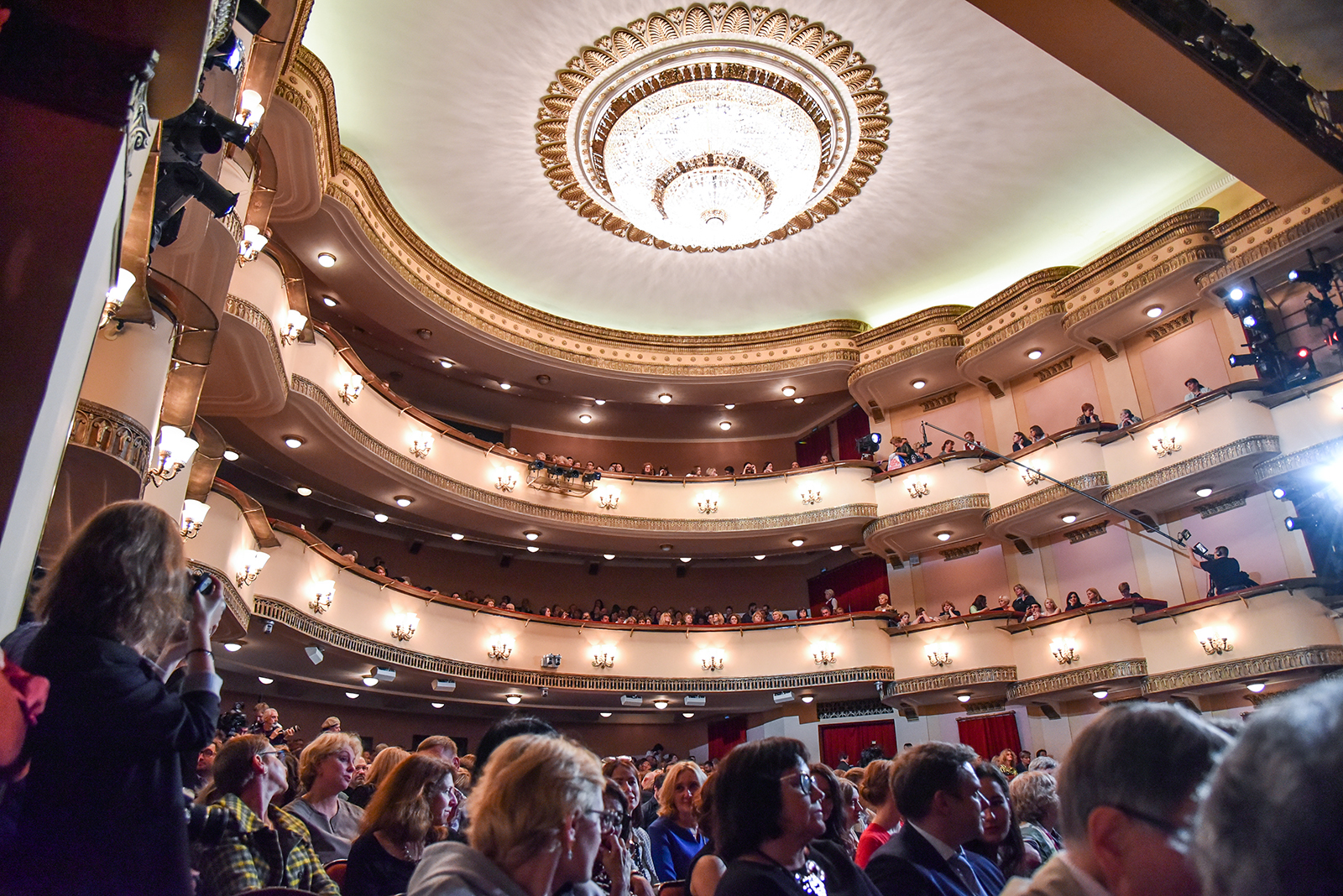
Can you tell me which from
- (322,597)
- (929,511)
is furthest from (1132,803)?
(929,511)

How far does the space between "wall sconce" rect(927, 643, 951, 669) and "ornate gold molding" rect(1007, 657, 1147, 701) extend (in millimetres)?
1042

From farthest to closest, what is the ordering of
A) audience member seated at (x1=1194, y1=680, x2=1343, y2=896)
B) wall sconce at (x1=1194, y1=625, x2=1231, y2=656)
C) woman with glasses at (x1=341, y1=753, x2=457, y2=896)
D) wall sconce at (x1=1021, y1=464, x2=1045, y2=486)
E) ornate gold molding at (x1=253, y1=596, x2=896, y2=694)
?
1. wall sconce at (x1=1021, y1=464, x2=1045, y2=486)
2. ornate gold molding at (x1=253, y1=596, x2=896, y2=694)
3. wall sconce at (x1=1194, y1=625, x2=1231, y2=656)
4. woman with glasses at (x1=341, y1=753, x2=457, y2=896)
5. audience member seated at (x1=1194, y1=680, x2=1343, y2=896)

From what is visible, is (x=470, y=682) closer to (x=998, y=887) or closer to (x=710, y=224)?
(x=710, y=224)

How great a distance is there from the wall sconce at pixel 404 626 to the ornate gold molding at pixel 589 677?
0.17 metres

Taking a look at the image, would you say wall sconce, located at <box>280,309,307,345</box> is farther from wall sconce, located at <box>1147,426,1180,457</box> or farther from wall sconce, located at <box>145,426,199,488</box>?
wall sconce, located at <box>1147,426,1180,457</box>

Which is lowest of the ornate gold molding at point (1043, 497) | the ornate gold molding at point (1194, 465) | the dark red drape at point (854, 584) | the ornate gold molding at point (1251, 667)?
the ornate gold molding at point (1251, 667)

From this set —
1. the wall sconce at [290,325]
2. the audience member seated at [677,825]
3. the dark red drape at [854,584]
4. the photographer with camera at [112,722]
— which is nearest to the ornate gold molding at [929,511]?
the dark red drape at [854,584]

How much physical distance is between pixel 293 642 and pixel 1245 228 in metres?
14.4

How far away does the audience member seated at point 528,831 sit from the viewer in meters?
1.80

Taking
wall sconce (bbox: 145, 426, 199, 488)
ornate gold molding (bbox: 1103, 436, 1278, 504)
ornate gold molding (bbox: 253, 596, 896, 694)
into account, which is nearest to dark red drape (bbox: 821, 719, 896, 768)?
ornate gold molding (bbox: 253, 596, 896, 694)

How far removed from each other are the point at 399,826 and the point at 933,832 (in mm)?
1902

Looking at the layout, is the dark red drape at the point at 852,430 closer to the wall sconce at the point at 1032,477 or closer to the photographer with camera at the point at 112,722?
the wall sconce at the point at 1032,477

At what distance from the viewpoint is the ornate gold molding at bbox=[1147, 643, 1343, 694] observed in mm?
10039

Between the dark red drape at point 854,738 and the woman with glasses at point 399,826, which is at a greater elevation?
the dark red drape at point 854,738
